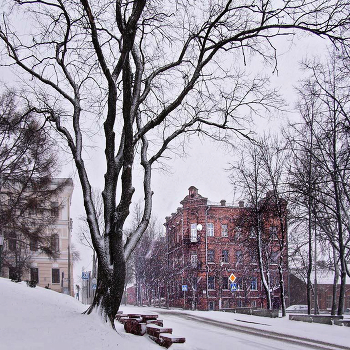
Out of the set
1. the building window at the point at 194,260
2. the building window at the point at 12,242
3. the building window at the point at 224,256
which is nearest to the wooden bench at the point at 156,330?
the building window at the point at 12,242

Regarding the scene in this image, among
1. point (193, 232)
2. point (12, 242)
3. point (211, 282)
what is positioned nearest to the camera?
point (12, 242)

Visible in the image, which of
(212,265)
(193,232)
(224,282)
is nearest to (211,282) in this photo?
(224,282)

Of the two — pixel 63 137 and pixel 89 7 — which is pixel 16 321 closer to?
pixel 63 137

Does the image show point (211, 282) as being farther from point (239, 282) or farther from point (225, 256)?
point (225, 256)

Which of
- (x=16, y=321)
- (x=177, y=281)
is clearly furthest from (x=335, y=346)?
(x=177, y=281)

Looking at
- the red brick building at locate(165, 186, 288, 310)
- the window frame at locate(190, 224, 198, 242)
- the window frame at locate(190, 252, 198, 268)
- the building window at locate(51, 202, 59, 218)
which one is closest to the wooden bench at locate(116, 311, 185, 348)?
the building window at locate(51, 202, 59, 218)

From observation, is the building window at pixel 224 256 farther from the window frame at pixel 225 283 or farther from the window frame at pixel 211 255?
the window frame at pixel 225 283

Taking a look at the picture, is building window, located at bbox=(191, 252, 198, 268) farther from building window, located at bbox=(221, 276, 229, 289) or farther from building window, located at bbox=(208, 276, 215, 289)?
building window, located at bbox=(221, 276, 229, 289)

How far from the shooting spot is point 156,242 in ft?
224

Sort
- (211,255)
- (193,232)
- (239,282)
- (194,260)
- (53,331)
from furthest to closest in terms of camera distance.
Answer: (193,232)
(211,255)
(194,260)
(239,282)
(53,331)

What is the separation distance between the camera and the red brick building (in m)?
58.2

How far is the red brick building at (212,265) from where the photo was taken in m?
58.2

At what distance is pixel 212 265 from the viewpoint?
6069cm

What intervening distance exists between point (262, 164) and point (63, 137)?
852 inches
